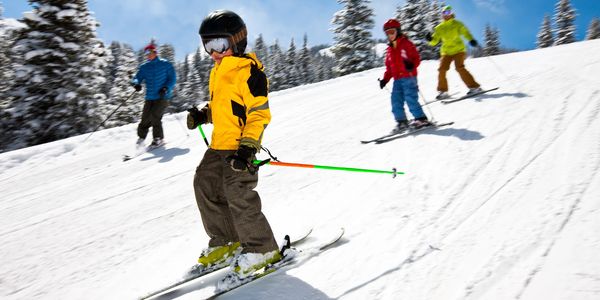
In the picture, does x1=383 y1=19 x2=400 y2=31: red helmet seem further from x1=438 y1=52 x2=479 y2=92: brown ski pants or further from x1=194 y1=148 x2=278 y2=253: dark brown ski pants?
x1=194 y1=148 x2=278 y2=253: dark brown ski pants

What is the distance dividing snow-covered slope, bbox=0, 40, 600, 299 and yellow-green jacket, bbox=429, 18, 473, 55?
1972mm

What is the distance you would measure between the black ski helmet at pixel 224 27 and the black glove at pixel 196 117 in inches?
25.6

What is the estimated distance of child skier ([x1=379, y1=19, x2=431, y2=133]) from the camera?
6434 mm

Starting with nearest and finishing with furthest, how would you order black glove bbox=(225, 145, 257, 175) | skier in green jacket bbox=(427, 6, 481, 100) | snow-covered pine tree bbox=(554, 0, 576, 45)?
black glove bbox=(225, 145, 257, 175) < skier in green jacket bbox=(427, 6, 481, 100) < snow-covered pine tree bbox=(554, 0, 576, 45)

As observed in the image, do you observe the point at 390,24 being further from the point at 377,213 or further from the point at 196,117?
the point at 196,117

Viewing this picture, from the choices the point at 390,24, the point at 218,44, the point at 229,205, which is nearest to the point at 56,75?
the point at 390,24

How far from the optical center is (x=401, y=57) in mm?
6555

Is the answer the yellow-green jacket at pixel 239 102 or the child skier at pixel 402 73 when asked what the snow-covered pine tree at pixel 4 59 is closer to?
the child skier at pixel 402 73

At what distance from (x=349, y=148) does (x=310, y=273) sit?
3733 mm

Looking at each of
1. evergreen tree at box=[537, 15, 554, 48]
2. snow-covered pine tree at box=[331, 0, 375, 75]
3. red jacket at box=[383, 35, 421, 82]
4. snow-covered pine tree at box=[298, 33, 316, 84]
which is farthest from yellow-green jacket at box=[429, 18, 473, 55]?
evergreen tree at box=[537, 15, 554, 48]

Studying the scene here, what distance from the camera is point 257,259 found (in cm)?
270

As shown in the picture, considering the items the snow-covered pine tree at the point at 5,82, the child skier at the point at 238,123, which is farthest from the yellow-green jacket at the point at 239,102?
the snow-covered pine tree at the point at 5,82

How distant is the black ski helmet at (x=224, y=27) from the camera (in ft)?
8.81

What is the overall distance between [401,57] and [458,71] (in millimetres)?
3040
